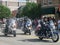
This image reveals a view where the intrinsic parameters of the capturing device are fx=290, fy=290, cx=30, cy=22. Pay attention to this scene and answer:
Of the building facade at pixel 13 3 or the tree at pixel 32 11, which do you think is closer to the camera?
the tree at pixel 32 11

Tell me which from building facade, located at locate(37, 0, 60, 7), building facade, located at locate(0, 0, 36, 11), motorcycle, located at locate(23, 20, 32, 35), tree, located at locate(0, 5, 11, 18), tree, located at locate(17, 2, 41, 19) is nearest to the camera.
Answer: motorcycle, located at locate(23, 20, 32, 35)

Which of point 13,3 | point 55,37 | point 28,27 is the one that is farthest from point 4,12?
point 55,37

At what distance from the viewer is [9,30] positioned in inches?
968

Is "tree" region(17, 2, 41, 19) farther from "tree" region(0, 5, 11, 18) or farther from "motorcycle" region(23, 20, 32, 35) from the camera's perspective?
"motorcycle" region(23, 20, 32, 35)

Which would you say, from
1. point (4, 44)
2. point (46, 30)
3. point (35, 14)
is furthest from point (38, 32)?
point (35, 14)

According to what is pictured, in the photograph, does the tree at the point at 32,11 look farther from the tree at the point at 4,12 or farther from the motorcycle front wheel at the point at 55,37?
the motorcycle front wheel at the point at 55,37

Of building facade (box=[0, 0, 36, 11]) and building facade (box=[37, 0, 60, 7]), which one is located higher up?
building facade (box=[37, 0, 60, 7])

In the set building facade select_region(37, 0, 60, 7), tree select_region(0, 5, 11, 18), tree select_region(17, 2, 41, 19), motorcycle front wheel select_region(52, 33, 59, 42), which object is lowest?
tree select_region(0, 5, 11, 18)

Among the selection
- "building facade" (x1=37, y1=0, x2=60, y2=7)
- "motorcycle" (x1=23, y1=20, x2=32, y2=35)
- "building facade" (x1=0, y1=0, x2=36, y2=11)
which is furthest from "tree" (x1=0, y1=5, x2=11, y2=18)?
"motorcycle" (x1=23, y1=20, x2=32, y2=35)

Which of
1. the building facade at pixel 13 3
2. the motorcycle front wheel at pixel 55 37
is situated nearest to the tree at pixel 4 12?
the building facade at pixel 13 3

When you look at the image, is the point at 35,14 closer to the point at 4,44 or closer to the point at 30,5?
the point at 30,5

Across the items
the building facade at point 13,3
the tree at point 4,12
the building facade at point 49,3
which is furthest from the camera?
the building facade at point 13,3

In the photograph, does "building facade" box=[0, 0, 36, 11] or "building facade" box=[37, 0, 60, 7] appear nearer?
"building facade" box=[37, 0, 60, 7]

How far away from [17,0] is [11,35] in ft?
153
